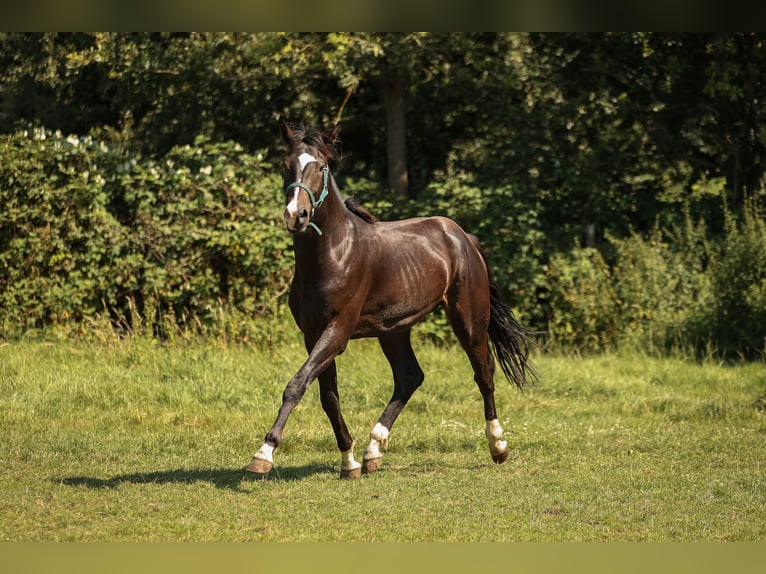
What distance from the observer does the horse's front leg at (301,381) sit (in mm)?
6098

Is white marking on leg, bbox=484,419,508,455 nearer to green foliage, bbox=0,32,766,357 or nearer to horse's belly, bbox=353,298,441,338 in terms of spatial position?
horse's belly, bbox=353,298,441,338

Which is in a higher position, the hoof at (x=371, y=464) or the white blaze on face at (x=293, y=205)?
the white blaze on face at (x=293, y=205)

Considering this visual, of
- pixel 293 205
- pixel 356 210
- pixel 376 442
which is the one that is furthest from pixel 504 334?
pixel 293 205

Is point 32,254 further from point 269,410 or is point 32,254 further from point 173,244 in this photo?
point 269,410

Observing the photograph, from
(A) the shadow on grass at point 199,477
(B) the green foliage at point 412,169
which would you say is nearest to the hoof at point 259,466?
(A) the shadow on grass at point 199,477

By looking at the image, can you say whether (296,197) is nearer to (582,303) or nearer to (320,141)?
(320,141)

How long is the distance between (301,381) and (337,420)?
2.31 ft

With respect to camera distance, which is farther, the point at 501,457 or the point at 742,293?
the point at 742,293

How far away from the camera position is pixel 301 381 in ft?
21.1

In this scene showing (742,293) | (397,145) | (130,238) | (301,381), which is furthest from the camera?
(397,145)

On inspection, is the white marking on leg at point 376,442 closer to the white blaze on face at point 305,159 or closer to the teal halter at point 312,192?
the teal halter at point 312,192

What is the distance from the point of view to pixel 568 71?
15.6 metres

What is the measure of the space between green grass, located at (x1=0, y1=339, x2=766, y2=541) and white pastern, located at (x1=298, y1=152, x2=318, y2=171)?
85.1 inches
